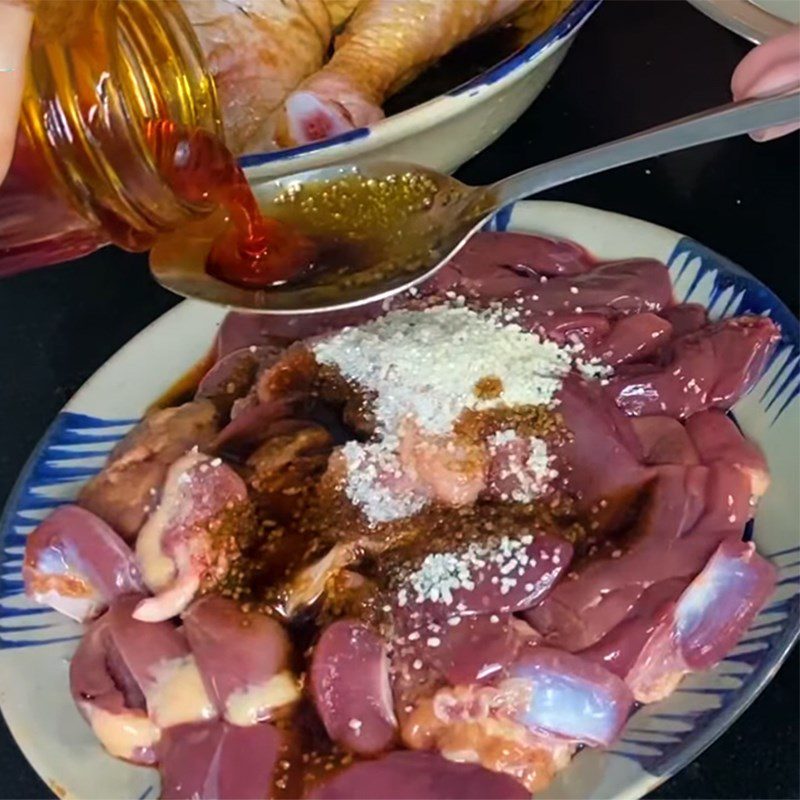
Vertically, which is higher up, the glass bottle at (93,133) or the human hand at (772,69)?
the human hand at (772,69)

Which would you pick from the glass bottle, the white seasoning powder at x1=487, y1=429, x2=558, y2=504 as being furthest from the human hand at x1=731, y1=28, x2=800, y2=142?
the glass bottle

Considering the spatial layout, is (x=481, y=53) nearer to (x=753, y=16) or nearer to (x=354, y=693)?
(x=753, y=16)

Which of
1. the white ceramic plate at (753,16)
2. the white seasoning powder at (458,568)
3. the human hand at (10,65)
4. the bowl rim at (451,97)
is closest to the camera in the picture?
the human hand at (10,65)

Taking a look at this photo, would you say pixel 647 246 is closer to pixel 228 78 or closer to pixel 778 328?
pixel 778 328

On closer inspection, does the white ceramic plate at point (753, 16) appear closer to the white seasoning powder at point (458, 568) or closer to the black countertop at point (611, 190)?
the black countertop at point (611, 190)

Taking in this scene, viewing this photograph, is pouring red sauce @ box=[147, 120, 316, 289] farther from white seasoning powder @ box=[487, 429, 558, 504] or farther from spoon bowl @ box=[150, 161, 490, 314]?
white seasoning powder @ box=[487, 429, 558, 504]

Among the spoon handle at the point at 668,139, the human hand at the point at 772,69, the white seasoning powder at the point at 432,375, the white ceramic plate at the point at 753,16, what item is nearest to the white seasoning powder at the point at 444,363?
the white seasoning powder at the point at 432,375
